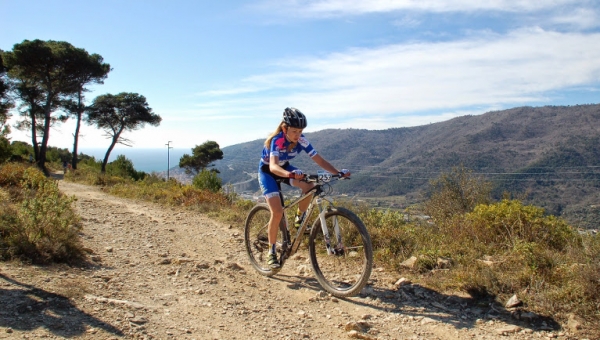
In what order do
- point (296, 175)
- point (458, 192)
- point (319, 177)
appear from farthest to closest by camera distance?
point (458, 192), point (319, 177), point (296, 175)

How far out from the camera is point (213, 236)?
720 centimetres

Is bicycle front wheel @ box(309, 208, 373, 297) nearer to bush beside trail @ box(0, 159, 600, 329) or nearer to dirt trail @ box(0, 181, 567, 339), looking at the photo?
dirt trail @ box(0, 181, 567, 339)

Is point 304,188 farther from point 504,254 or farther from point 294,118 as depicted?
point 504,254

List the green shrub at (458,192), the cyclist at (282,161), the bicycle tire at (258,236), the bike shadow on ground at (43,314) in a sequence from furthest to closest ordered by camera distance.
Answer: the green shrub at (458,192) < the bicycle tire at (258,236) < the cyclist at (282,161) < the bike shadow on ground at (43,314)

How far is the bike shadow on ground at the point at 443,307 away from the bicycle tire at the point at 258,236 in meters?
0.87

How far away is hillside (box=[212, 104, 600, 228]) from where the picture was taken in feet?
165

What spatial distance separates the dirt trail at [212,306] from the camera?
320 centimetres

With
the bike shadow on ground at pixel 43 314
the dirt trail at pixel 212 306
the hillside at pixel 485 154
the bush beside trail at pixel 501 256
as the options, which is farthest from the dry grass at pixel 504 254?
the hillside at pixel 485 154

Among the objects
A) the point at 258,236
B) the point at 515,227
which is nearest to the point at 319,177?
the point at 258,236

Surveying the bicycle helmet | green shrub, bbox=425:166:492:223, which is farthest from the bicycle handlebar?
green shrub, bbox=425:166:492:223

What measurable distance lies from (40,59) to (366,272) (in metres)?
28.3

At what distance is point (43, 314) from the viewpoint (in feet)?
10.4

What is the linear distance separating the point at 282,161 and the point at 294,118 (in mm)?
617

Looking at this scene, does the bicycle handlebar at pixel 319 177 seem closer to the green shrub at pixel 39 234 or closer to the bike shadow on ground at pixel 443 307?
the bike shadow on ground at pixel 443 307
